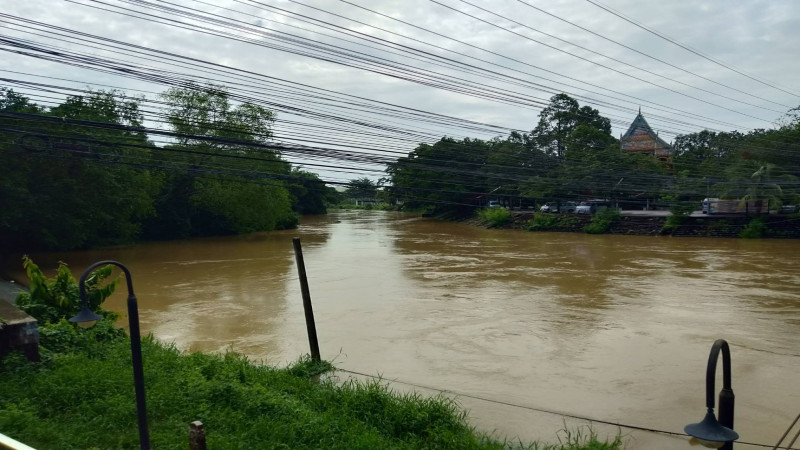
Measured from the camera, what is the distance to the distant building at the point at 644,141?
49.2 m

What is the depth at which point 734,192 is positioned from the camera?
98.4 feet

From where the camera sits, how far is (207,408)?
5977mm

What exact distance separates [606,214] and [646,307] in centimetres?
2289

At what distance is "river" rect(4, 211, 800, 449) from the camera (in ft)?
26.6

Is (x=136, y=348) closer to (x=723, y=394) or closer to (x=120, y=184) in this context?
(x=723, y=394)

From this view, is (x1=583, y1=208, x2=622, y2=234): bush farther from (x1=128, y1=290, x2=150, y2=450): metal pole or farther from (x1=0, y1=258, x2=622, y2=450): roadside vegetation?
(x1=128, y1=290, x2=150, y2=450): metal pole

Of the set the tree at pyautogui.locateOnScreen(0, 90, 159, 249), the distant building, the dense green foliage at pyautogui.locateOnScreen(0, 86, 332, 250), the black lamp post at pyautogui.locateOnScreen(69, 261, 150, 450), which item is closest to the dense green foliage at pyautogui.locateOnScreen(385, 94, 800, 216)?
the distant building

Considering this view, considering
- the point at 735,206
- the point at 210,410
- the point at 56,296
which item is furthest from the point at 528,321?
the point at 735,206

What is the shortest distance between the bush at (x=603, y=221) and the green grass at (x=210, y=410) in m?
31.1

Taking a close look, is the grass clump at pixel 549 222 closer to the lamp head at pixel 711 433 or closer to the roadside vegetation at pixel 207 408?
the roadside vegetation at pixel 207 408

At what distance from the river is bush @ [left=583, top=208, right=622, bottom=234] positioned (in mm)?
9114

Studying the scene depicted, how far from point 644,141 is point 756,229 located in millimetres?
22716

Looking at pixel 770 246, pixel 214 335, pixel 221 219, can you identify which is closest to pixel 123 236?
pixel 221 219

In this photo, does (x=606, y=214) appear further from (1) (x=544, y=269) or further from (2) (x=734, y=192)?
(1) (x=544, y=269)
